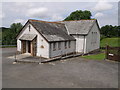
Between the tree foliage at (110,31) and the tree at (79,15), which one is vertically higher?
the tree at (79,15)

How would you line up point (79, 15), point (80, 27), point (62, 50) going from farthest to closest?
point (79, 15) → point (80, 27) → point (62, 50)

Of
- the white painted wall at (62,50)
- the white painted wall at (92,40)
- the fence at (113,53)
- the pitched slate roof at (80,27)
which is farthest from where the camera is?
the white painted wall at (92,40)

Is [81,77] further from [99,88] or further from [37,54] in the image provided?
[37,54]

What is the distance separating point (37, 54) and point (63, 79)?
32.8 ft

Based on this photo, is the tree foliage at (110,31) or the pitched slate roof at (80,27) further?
the tree foliage at (110,31)

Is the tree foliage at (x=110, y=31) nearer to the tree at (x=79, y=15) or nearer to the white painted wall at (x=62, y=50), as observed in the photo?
the tree at (x=79, y=15)

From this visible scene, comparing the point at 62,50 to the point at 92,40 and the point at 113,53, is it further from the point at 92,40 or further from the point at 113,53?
the point at 92,40

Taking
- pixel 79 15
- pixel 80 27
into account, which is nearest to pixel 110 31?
pixel 79 15

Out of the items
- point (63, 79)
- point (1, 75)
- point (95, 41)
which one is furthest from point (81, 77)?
point (95, 41)

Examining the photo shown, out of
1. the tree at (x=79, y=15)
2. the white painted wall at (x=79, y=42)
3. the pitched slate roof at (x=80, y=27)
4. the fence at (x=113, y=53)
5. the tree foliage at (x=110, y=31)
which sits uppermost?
the tree at (x=79, y=15)

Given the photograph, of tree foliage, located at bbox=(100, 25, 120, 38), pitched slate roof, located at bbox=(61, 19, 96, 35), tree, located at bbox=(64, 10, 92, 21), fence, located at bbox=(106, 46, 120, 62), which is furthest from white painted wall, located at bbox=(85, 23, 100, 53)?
tree foliage, located at bbox=(100, 25, 120, 38)

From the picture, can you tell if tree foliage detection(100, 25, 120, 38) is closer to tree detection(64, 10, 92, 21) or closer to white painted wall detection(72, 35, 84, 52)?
tree detection(64, 10, 92, 21)

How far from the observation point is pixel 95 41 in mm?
27156

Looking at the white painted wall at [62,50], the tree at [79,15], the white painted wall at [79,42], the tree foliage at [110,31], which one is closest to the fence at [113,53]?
the white painted wall at [79,42]
